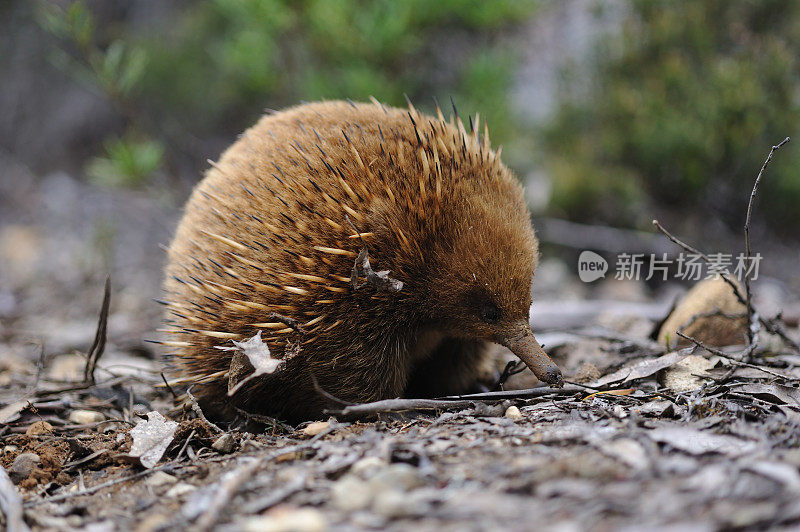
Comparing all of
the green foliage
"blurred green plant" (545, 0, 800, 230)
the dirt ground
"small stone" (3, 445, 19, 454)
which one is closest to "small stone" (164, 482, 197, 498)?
the dirt ground

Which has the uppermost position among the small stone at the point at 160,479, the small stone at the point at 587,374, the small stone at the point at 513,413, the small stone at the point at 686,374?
the small stone at the point at 686,374

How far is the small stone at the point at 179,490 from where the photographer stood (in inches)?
77.3

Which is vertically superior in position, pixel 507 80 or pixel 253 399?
pixel 507 80

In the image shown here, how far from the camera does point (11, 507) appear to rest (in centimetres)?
184

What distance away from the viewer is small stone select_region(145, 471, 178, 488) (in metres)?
2.08

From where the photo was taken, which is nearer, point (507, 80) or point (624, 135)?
point (507, 80)

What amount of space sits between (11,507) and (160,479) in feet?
1.33

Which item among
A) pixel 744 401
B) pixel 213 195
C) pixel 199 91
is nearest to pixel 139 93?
pixel 199 91

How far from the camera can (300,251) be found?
97.5 inches

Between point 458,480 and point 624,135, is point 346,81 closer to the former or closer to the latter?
point 624,135

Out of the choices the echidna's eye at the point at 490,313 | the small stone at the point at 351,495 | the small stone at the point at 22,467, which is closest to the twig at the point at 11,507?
the small stone at the point at 22,467

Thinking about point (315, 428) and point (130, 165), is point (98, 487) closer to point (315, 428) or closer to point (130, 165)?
point (315, 428)

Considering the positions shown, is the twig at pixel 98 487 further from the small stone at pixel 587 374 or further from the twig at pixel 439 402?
the small stone at pixel 587 374

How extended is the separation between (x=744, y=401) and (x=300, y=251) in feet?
5.42
